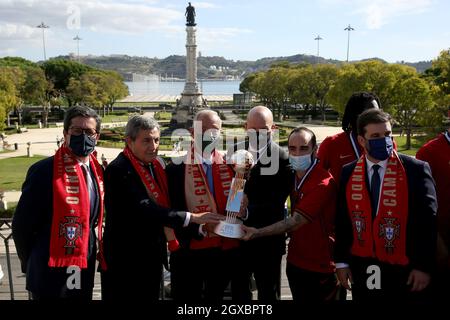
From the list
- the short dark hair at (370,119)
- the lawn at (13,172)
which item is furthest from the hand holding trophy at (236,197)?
the lawn at (13,172)

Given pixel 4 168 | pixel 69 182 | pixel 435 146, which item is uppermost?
pixel 435 146

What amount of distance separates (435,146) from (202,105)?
58323 millimetres

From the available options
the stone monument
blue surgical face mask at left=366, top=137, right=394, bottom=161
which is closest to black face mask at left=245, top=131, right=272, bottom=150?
blue surgical face mask at left=366, top=137, right=394, bottom=161

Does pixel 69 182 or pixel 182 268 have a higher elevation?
pixel 69 182

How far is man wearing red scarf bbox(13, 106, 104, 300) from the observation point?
422cm

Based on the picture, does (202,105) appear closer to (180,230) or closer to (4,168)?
(4,168)

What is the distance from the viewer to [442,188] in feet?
Result: 15.1

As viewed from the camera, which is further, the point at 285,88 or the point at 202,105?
the point at 285,88

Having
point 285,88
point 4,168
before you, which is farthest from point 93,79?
point 4,168

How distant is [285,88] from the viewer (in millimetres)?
68000

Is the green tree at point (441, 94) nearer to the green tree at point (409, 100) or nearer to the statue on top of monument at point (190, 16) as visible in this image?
the green tree at point (409, 100)

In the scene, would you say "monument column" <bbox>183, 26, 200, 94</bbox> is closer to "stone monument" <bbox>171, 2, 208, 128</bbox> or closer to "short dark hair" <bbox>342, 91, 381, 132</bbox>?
"stone monument" <bbox>171, 2, 208, 128</bbox>

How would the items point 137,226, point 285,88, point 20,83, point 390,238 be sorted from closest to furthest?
1. point 390,238
2. point 137,226
3. point 20,83
4. point 285,88

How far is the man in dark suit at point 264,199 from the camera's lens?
477 centimetres
